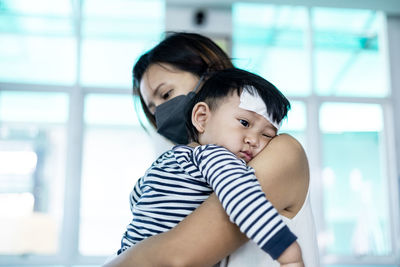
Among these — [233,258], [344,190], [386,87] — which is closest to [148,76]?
[233,258]

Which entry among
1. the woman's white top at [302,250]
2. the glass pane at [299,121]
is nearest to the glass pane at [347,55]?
the glass pane at [299,121]

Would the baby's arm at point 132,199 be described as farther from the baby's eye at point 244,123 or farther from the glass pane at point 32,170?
the glass pane at point 32,170

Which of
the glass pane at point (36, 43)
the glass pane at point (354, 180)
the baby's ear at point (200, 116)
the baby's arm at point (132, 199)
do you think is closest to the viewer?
the baby's arm at point (132, 199)

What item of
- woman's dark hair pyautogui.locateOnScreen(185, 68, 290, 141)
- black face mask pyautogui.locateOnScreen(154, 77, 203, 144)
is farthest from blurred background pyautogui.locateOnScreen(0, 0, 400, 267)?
woman's dark hair pyautogui.locateOnScreen(185, 68, 290, 141)

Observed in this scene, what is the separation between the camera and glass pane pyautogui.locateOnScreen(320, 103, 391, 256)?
545 cm

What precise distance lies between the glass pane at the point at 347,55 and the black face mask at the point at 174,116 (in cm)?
475

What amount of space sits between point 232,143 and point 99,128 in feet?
14.9

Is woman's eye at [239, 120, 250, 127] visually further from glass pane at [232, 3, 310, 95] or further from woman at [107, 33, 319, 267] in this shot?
glass pane at [232, 3, 310, 95]

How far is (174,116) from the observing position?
123cm

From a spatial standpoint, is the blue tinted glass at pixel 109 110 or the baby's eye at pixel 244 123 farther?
the blue tinted glass at pixel 109 110

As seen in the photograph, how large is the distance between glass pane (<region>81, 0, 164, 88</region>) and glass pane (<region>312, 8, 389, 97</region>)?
2.35m

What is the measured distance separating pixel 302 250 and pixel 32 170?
486 cm

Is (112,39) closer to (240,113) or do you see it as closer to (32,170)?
(32,170)

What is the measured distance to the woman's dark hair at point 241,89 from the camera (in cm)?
100
